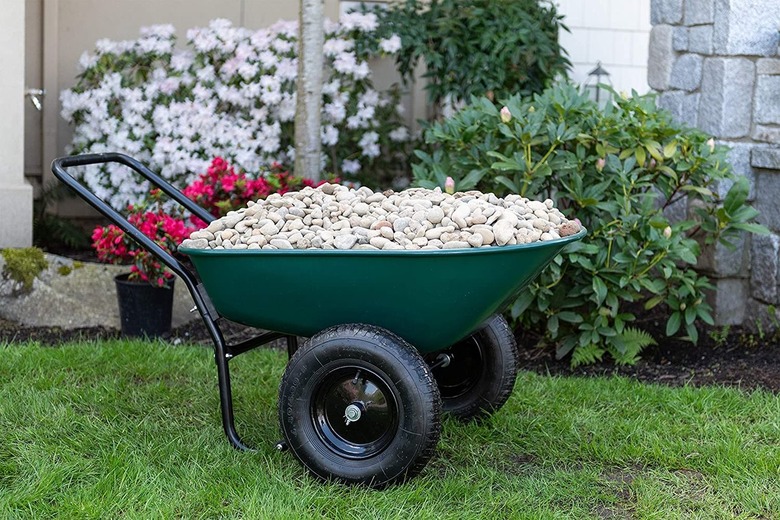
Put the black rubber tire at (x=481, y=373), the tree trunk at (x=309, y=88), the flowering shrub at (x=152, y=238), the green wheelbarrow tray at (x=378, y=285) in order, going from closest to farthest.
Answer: the green wheelbarrow tray at (x=378, y=285) → the black rubber tire at (x=481, y=373) → the flowering shrub at (x=152, y=238) → the tree trunk at (x=309, y=88)

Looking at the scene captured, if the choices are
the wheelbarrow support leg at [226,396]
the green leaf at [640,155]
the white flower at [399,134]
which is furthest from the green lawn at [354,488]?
the white flower at [399,134]

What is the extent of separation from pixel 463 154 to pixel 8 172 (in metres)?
2.08

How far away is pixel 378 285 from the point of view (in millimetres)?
2656

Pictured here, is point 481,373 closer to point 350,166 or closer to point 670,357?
point 670,357

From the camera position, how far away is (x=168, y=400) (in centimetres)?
344

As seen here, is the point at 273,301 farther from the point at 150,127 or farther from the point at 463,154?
the point at 150,127

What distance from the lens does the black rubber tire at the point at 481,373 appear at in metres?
3.20

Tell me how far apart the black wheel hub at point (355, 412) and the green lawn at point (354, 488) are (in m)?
0.12

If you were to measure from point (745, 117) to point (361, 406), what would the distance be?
2429 mm

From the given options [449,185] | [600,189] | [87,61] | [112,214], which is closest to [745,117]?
[600,189]

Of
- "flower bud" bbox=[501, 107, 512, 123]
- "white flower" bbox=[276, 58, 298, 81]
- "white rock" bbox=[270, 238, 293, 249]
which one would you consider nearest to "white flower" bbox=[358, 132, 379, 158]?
"white flower" bbox=[276, 58, 298, 81]

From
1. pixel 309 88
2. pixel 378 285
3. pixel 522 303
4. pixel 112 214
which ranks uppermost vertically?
pixel 309 88

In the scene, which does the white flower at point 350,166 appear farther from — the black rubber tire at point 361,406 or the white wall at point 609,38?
the black rubber tire at point 361,406

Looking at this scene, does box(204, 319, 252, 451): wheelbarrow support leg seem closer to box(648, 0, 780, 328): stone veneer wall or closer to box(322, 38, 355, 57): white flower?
Result: box(648, 0, 780, 328): stone veneer wall
